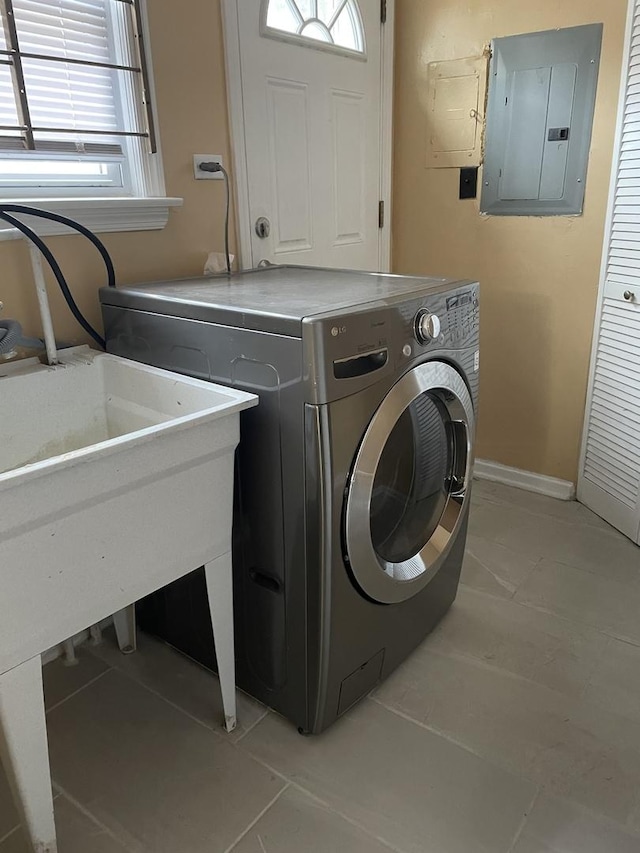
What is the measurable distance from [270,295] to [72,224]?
0.51m

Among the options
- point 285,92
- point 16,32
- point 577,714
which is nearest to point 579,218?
point 285,92

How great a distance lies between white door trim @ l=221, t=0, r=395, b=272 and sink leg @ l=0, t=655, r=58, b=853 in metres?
1.39

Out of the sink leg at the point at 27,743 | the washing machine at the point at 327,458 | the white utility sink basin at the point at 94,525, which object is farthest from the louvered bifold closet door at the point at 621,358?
the sink leg at the point at 27,743

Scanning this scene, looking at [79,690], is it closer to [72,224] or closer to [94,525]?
[94,525]

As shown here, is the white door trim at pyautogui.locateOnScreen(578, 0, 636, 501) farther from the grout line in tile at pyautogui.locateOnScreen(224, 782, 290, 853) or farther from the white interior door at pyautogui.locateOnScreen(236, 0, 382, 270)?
the grout line in tile at pyautogui.locateOnScreen(224, 782, 290, 853)

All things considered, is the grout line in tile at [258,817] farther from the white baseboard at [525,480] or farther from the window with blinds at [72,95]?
the white baseboard at [525,480]

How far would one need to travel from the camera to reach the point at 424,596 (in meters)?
1.64

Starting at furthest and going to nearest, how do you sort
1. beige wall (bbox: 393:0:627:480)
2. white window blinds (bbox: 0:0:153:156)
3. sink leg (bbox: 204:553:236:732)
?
1. beige wall (bbox: 393:0:627:480)
2. white window blinds (bbox: 0:0:153:156)
3. sink leg (bbox: 204:553:236:732)

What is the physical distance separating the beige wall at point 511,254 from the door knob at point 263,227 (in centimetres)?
78

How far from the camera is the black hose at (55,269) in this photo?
1365 mm

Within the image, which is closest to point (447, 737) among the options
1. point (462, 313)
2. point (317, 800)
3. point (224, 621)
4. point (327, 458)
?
point (317, 800)

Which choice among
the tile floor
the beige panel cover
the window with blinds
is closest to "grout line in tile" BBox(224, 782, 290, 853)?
the tile floor

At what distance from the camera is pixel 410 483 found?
5.21ft

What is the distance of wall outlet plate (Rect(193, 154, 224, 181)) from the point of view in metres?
1.80
